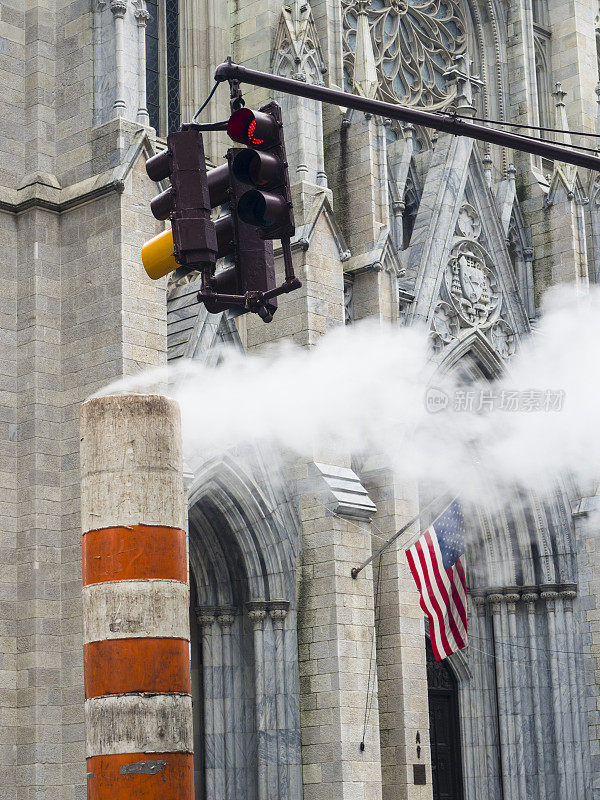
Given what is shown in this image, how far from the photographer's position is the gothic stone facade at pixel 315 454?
1970 cm

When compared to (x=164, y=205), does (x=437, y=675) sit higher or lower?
lower

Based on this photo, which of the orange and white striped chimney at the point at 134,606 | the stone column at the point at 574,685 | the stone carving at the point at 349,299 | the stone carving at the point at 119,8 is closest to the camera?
the orange and white striped chimney at the point at 134,606

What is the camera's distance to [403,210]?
26.9m

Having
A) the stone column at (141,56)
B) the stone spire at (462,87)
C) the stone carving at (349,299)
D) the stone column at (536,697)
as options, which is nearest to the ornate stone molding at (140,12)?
the stone column at (141,56)

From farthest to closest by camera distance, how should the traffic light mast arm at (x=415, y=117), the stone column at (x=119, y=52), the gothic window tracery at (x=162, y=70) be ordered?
the gothic window tracery at (x=162, y=70) → the stone column at (x=119, y=52) → the traffic light mast arm at (x=415, y=117)

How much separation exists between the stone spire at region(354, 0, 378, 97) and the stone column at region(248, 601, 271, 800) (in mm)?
9228

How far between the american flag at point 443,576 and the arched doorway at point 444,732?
3.96 m

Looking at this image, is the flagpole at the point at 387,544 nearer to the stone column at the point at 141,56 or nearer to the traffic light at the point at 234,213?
→ the stone column at the point at 141,56

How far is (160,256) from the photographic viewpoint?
28.9 ft

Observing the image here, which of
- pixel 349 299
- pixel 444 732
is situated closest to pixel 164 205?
pixel 349 299

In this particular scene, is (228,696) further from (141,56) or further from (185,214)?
(185,214)

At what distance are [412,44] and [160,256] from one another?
22488mm

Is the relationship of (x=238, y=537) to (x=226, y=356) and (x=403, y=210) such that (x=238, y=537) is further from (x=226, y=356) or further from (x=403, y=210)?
(x=403, y=210)

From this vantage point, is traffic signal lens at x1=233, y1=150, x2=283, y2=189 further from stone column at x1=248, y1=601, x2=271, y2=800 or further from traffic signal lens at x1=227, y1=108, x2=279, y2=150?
stone column at x1=248, y1=601, x2=271, y2=800
